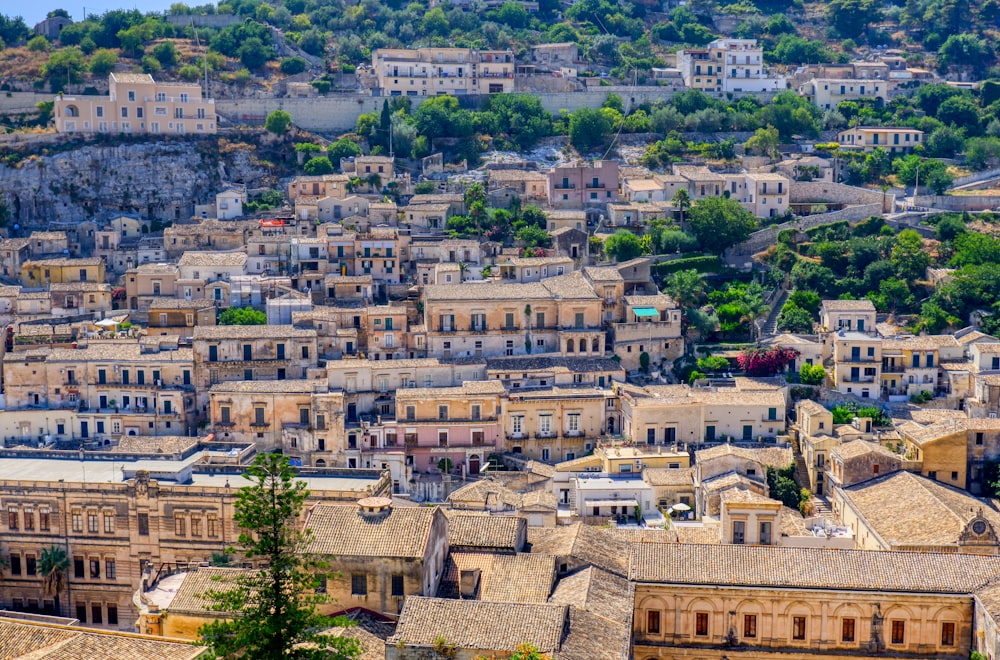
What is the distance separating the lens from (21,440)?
59.7m

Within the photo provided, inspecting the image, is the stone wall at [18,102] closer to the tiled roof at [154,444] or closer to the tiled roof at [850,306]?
the tiled roof at [154,444]

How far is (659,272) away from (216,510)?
30728 mm

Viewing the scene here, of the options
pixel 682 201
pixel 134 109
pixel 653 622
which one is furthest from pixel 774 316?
pixel 134 109

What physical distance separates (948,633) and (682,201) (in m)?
38.4

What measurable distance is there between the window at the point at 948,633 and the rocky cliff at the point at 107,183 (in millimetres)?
51512

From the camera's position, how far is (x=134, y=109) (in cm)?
8550

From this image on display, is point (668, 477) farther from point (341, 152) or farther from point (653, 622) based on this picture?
point (341, 152)

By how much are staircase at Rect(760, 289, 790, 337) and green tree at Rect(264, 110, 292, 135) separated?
32120mm

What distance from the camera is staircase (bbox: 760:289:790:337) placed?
69.1 m

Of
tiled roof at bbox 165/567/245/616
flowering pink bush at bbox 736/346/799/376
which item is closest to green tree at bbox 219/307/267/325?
flowering pink bush at bbox 736/346/799/376

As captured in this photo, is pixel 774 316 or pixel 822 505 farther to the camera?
pixel 774 316

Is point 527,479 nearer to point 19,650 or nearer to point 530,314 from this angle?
point 530,314

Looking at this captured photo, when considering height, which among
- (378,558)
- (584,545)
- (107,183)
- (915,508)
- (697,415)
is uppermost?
(107,183)

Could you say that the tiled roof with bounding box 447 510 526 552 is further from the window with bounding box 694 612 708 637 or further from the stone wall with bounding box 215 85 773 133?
the stone wall with bounding box 215 85 773 133
